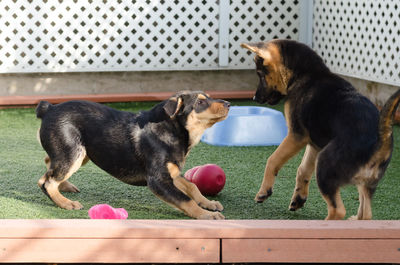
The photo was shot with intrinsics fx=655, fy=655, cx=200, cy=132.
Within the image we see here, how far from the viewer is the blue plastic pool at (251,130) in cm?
584

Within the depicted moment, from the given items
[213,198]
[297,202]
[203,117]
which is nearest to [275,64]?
[203,117]

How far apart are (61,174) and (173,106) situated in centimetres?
77

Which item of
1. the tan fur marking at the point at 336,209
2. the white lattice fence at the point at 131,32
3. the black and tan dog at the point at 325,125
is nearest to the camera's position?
the black and tan dog at the point at 325,125

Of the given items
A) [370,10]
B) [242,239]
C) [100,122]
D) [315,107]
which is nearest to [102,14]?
[370,10]

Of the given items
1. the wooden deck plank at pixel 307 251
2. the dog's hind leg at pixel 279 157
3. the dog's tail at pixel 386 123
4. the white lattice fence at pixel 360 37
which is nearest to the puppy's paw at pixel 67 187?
the dog's hind leg at pixel 279 157

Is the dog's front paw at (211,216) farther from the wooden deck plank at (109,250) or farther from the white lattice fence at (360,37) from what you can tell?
the white lattice fence at (360,37)

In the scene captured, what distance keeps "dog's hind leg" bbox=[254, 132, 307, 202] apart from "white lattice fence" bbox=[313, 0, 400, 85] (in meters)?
3.32

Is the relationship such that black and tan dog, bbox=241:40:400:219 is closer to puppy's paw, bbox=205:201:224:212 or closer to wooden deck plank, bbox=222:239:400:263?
puppy's paw, bbox=205:201:224:212

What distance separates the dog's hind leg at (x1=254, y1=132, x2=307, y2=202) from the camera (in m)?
3.72

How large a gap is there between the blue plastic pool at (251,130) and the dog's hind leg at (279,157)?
1.96 meters

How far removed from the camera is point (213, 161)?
5.25m

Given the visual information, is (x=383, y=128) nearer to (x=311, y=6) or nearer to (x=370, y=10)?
(x=370, y=10)

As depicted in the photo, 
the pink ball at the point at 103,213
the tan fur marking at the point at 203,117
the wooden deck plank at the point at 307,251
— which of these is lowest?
the pink ball at the point at 103,213

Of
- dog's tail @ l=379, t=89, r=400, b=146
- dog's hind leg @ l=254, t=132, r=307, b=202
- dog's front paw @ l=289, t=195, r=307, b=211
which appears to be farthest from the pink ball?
dog's tail @ l=379, t=89, r=400, b=146
